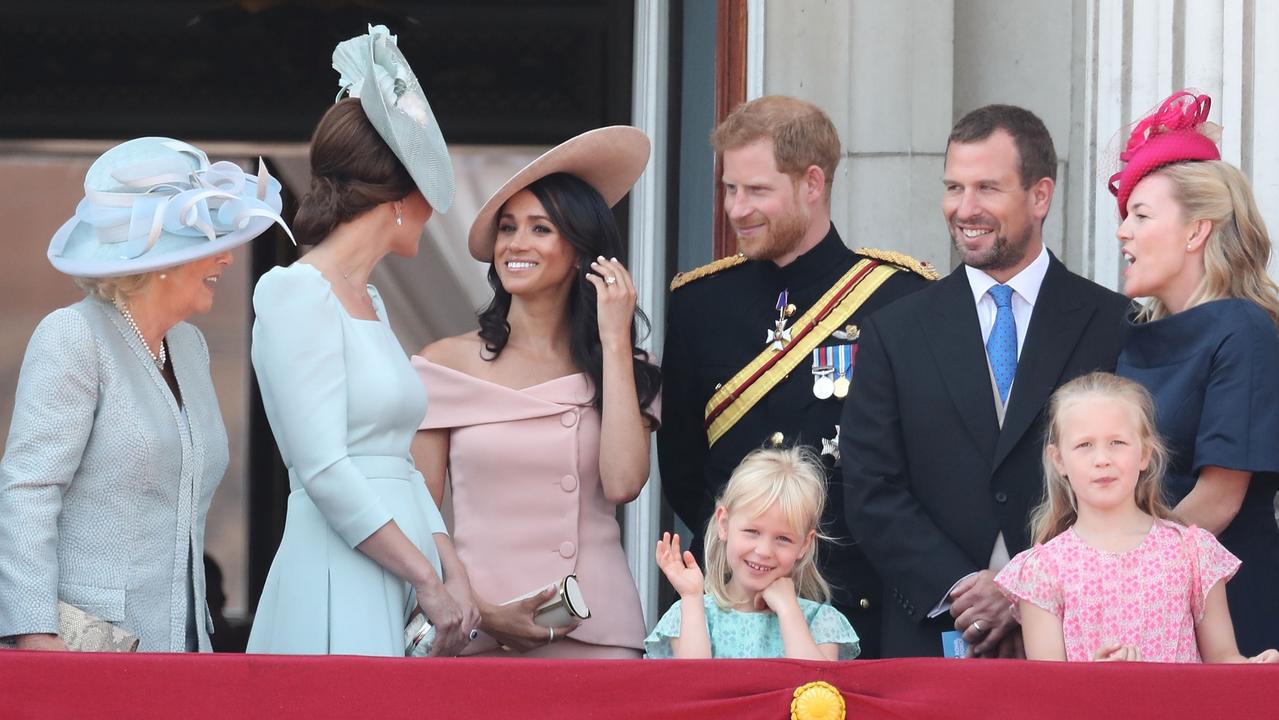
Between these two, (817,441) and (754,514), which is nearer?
(754,514)

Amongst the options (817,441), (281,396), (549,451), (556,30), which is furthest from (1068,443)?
(556,30)

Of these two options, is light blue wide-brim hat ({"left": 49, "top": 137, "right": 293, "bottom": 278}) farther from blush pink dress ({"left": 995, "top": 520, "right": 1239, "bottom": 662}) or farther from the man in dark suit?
blush pink dress ({"left": 995, "top": 520, "right": 1239, "bottom": 662})

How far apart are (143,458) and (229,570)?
447 cm

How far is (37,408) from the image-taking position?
2.93 m

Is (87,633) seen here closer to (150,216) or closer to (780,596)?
(150,216)

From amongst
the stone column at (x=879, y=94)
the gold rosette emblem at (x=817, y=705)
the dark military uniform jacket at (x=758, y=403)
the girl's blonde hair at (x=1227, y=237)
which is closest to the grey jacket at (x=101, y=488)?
the gold rosette emblem at (x=817, y=705)

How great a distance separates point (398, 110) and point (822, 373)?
104 cm

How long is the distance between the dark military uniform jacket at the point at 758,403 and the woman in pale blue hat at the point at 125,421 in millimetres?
1075

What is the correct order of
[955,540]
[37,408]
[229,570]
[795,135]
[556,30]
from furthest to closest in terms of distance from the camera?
[229,570], [556,30], [795,135], [955,540], [37,408]

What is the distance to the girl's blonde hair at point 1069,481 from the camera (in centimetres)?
314

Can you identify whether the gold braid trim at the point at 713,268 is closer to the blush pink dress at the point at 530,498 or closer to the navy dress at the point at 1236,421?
the blush pink dress at the point at 530,498

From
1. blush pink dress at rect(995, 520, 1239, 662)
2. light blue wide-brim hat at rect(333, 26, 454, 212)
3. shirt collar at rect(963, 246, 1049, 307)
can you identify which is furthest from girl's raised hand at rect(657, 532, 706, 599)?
shirt collar at rect(963, 246, 1049, 307)

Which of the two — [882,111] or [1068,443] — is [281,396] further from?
[882,111]

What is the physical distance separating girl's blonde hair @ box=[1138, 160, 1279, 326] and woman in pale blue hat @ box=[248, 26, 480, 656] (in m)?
1.30
